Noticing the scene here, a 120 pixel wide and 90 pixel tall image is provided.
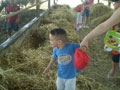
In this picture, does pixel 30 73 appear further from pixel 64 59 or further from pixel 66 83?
pixel 64 59

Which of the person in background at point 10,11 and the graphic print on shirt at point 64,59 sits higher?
the person in background at point 10,11

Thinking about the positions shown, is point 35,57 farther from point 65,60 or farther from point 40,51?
point 65,60

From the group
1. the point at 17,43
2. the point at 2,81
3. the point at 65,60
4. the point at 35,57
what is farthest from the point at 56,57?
the point at 17,43

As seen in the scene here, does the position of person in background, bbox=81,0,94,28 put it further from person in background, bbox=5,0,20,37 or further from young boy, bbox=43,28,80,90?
young boy, bbox=43,28,80,90

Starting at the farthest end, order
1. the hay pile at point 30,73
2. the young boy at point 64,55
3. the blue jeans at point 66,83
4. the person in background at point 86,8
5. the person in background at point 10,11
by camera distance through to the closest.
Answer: the person in background at point 86,8
the person in background at point 10,11
the hay pile at point 30,73
the blue jeans at point 66,83
the young boy at point 64,55

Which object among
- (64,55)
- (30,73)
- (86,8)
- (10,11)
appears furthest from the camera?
(86,8)

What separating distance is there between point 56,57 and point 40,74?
2.56ft

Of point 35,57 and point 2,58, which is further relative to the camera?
point 35,57

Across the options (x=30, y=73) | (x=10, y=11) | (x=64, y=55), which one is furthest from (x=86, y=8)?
(x=64, y=55)

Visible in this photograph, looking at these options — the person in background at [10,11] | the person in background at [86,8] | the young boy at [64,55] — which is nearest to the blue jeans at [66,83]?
the young boy at [64,55]

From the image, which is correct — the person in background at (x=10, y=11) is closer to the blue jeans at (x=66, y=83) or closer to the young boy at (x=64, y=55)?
the young boy at (x=64, y=55)

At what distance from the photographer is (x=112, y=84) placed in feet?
10.2

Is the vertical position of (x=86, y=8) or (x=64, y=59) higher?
(x=86, y=8)

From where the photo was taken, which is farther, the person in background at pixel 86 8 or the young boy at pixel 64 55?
the person in background at pixel 86 8
